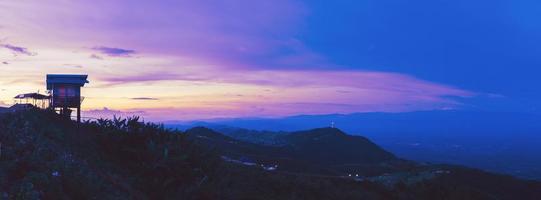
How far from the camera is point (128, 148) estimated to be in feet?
65.5

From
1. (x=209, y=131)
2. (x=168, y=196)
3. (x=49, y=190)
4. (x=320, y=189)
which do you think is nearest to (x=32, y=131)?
(x=168, y=196)

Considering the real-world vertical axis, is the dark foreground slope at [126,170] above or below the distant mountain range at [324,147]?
above

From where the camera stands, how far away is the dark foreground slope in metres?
11.8

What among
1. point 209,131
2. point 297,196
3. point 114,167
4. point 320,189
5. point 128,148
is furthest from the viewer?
point 209,131

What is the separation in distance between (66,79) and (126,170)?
10.3m

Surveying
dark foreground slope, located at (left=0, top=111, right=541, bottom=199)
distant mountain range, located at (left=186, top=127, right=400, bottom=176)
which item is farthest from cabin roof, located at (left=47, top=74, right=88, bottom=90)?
distant mountain range, located at (left=186, top=127, right=400, bottom=176)

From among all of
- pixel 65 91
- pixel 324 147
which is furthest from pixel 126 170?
pixel 324 147

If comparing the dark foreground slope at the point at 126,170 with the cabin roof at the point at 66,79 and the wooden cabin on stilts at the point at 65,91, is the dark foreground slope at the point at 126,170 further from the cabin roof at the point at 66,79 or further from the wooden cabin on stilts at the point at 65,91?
the cabin roof at the point at 66,79

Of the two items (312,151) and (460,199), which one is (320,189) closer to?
(460,199)

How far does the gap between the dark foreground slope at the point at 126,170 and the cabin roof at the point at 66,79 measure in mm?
2578

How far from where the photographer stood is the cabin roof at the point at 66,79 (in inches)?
1040

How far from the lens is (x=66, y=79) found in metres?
26.6

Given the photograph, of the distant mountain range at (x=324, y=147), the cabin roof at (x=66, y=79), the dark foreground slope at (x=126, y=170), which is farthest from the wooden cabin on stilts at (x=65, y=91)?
the distant mountain range at (x=324, y=147)

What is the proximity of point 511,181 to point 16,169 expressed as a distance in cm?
5007
